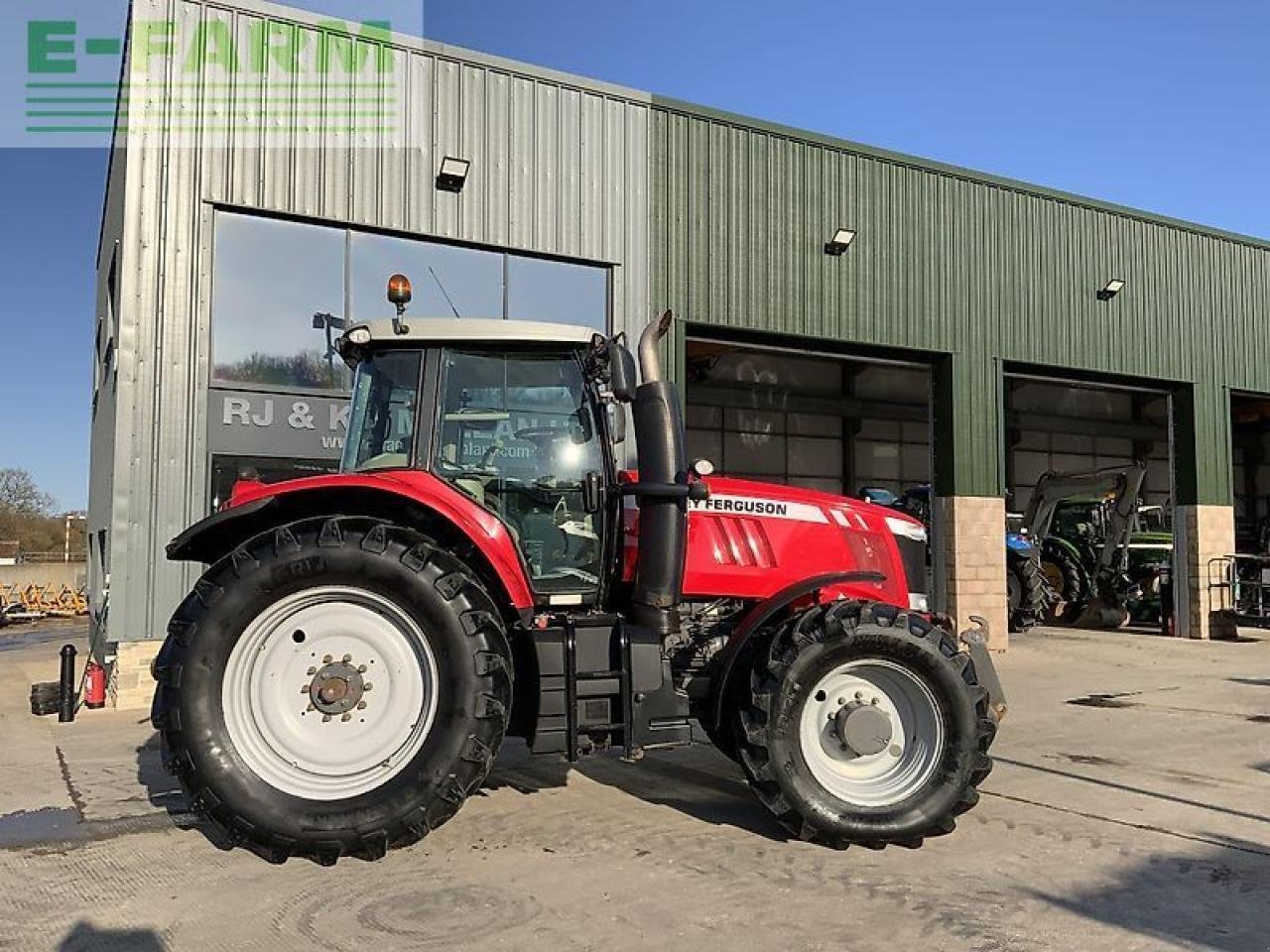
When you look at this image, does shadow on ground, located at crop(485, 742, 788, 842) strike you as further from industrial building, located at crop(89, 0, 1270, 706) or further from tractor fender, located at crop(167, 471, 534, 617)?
industrial building, located at crop(89, 0, 1270, 706)

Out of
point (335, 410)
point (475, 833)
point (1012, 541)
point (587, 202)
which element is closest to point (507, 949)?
point (475, 833)

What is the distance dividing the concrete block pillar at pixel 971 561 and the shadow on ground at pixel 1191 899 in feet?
31.6

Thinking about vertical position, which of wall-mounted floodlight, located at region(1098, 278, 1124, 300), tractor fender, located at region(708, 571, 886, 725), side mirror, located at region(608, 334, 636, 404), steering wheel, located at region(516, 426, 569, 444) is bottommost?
tractor fender, located at region(708, 571, 886, 725)

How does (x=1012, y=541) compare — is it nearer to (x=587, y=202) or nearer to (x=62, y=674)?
(x=587, y=202)

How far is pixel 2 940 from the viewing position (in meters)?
3.56

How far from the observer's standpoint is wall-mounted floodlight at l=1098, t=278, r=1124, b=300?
51.9ft

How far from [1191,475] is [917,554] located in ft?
44.1

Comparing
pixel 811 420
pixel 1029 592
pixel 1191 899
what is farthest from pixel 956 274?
pixel 1191 899

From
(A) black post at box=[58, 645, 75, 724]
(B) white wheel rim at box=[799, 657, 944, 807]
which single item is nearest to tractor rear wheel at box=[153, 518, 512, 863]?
(B) white wheel rim at box=[799, 657, 944, 807]

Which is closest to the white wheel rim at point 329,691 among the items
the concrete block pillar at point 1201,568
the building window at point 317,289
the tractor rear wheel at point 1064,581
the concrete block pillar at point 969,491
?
the building window at point 317,289

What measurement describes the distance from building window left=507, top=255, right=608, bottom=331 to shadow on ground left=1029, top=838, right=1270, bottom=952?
8.29m

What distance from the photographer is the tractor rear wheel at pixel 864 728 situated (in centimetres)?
459

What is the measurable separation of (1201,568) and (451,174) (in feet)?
44.5

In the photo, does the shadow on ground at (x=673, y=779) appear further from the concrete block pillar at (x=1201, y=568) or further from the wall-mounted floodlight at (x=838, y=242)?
the concrete block pillar at (x=1201, y=568)
